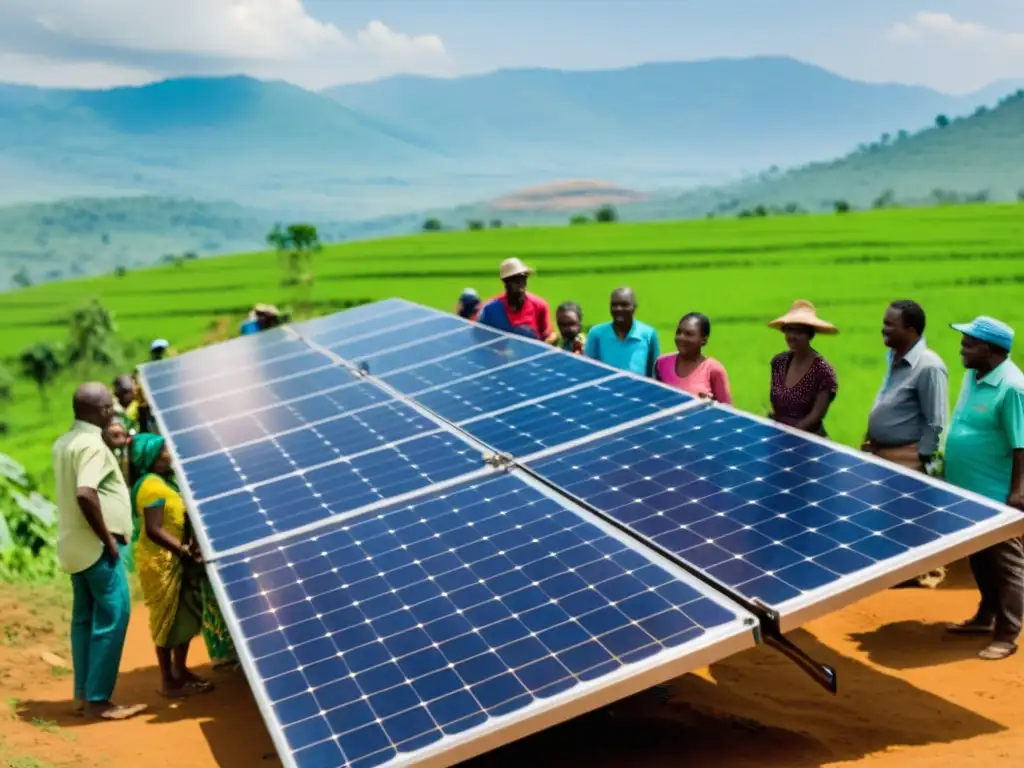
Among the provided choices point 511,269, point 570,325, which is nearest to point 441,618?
point 511,269

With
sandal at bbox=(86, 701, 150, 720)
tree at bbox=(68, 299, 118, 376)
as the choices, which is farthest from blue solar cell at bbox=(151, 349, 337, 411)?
tree at bbox=(68, 299, 118, 376)

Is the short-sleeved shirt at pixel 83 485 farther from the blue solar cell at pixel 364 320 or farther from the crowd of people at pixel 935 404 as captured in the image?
the blue solar cell at pixel 364 320

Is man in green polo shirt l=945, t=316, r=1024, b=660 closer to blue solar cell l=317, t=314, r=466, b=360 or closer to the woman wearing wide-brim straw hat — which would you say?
the woman wearing wide-brim straw hat

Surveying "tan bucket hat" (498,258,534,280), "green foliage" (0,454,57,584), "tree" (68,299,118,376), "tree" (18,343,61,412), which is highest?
"tan bucket hat" (498,258,534,280)

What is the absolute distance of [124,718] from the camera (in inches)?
286

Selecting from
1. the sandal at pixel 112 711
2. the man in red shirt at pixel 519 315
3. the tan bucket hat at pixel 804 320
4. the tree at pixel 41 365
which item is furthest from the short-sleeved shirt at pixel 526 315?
the tree at pixel 41 365

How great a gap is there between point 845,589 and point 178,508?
5116 millimetres

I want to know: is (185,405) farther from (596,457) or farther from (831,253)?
(831,253)

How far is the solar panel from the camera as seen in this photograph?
178 inches

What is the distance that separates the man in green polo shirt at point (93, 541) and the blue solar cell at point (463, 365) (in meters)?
2.51

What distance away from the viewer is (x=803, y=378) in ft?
24.2

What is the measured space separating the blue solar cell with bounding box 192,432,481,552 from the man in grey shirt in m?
3.12

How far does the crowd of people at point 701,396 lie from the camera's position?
21.8ft

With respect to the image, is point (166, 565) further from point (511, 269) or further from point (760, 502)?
point (760, 502)
